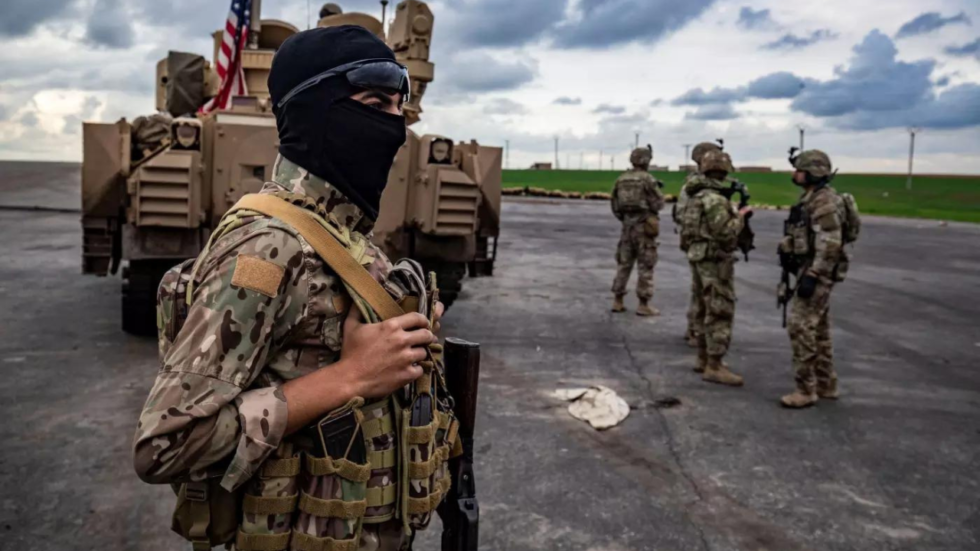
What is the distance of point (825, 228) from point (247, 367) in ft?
17.0

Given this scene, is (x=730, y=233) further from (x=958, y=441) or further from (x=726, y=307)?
(x=958, y=441)

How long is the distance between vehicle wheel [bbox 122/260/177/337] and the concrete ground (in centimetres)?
17

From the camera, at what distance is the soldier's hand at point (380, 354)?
155cm

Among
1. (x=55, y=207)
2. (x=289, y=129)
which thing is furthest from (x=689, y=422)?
(x=55, y=207)

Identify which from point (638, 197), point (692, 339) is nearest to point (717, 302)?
point (692, 339)

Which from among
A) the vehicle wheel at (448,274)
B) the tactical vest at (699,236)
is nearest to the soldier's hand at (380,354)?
the tactical vest at (699,236)

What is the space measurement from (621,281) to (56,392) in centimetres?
599

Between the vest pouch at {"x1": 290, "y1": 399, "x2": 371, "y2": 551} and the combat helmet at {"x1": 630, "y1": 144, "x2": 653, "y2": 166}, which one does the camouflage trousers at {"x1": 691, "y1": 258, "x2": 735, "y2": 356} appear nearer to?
the combat helmet at {"x1": 630, "y1": 144, "x2": 653, "y2": 166}

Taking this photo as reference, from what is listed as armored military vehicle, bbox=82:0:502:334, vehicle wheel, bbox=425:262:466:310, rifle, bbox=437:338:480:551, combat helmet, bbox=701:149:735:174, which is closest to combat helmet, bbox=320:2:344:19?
armored military vehicle, bbox=82:0:502:334

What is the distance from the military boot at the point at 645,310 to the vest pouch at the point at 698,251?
2.65 m

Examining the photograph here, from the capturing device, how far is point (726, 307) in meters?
6.40

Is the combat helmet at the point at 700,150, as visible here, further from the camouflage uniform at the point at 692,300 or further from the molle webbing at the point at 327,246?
the molle webbing at the point at 327,246

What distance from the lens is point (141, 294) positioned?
23.8 feet

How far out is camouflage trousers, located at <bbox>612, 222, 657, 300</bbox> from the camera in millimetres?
9164
